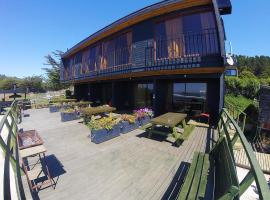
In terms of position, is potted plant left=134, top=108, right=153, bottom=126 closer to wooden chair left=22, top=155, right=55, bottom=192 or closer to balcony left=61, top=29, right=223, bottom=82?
balcony left=61, top=29, right=223, bottom=82

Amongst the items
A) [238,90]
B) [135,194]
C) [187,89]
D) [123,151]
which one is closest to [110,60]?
[187,89]

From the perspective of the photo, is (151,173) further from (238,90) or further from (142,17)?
(238,90)

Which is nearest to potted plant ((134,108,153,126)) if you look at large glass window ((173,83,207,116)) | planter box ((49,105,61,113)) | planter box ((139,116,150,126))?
planter box ((139,116,150,126))

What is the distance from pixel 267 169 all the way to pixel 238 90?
27434 millimetres

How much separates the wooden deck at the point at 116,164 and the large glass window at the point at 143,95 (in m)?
5.68

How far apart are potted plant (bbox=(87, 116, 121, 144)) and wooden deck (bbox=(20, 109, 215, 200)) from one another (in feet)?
0.84

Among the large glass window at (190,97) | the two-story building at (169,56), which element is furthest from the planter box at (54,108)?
the large glass window at (190,97)

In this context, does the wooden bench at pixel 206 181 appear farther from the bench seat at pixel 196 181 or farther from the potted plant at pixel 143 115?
the potted plant at pixel 143 115

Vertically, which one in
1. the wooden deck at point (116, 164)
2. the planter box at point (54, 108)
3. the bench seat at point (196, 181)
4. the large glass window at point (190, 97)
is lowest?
the wooden deck at point (116, 164)

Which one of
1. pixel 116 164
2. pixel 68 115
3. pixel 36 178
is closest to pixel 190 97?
pixel 116 164

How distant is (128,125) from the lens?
809 cm

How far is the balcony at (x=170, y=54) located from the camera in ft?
26.5

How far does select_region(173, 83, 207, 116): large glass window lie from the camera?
33.4 ft

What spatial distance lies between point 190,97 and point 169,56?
3.00 meters
